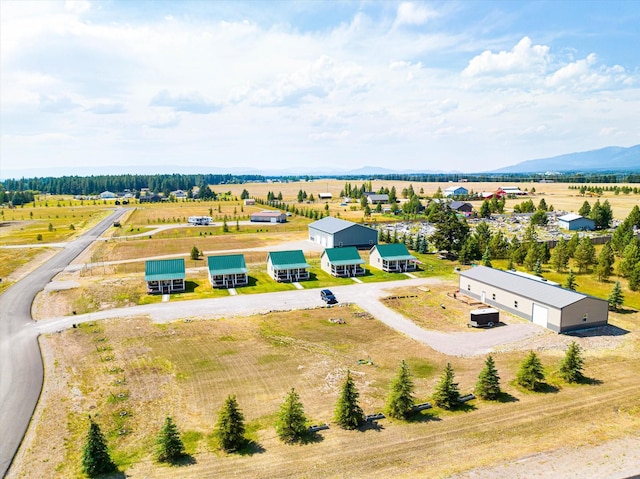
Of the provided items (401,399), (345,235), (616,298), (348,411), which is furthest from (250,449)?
(345,235)

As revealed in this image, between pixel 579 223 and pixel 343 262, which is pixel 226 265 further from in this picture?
pixel 579 223

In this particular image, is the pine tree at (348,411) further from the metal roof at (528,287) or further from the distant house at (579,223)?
the distant house at (579,223)

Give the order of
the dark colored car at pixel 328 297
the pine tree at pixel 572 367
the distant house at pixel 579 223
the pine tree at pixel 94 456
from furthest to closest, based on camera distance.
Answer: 1. the distant house at pixel 579 223
2. the dark colored car at pixel 328 297
3. the pine tree at pixel 572 367
4. the pine tree at pixel 94 456

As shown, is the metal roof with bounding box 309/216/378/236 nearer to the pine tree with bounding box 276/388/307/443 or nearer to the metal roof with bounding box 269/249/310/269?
the metal roof with bounding box 269/249/310/269

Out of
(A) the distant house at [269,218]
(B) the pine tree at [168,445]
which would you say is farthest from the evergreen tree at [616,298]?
(A) the distant house at [269,218]

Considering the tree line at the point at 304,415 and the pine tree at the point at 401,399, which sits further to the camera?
the pine tree at the point at 401,399

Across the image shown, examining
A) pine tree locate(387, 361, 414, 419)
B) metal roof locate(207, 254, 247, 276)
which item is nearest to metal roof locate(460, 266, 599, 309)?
pine tree locate(387, 361, 414, 419)
